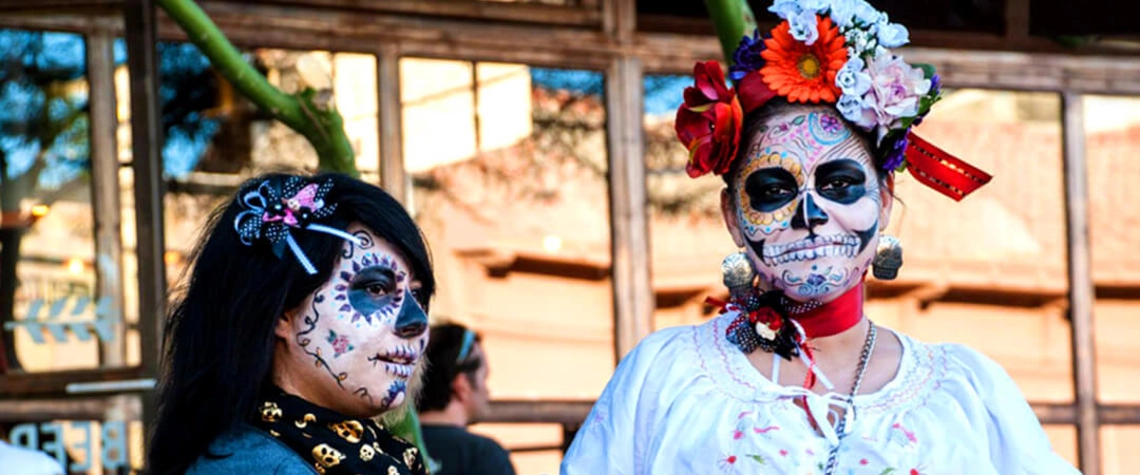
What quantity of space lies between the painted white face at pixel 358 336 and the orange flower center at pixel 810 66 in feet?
3.13

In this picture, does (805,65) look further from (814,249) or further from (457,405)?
(457,405)

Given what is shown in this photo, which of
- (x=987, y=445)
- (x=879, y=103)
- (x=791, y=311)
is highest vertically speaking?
(x=879, y=103)

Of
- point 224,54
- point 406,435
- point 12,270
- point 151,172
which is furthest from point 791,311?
point 12,270

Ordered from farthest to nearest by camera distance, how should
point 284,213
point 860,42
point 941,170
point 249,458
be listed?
point 941,170 < point 860,42 < point 284,213 < point 249,458

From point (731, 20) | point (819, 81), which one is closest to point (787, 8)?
point (819, 81)

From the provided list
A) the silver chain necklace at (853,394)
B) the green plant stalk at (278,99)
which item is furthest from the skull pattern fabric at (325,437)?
the green plant stalk at (278,99)

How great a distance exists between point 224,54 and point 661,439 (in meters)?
1.63

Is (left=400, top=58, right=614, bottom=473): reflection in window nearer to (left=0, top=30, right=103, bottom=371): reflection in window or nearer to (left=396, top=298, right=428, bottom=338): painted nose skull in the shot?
(left=0, top=30, right=103, bottom=371): reflection in window

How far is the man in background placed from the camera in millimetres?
5367

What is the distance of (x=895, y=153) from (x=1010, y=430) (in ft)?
1.84

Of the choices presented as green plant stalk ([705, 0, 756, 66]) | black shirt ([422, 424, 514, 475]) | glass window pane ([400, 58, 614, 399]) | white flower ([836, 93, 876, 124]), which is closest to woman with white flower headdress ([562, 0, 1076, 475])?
white flower ([836, 93, 876, 124])

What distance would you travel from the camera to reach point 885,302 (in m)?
6.37

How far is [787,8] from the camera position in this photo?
3.81m

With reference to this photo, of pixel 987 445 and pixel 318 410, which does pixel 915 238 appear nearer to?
pixel 987 445
